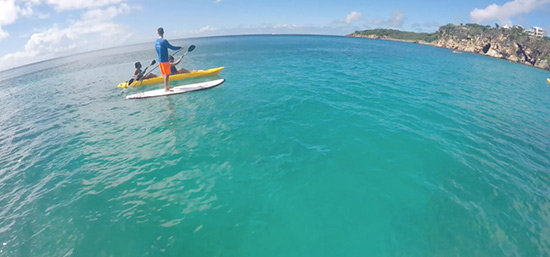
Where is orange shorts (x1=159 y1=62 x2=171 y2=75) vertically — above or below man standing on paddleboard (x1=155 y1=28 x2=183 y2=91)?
below

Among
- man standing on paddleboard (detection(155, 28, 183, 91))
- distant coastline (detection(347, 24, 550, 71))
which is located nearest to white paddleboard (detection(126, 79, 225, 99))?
man standing on paddleboard (detection(155, 28, 183, 91))

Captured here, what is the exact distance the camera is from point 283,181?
940 cm

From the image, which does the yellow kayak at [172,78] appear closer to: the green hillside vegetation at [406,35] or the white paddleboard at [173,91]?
the white paddleboard at [173,91]

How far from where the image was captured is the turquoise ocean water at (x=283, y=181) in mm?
7020

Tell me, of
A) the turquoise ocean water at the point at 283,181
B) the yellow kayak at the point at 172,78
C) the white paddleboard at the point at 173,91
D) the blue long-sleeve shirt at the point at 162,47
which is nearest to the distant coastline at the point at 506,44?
the turquoise ocean water at the point at 283,181

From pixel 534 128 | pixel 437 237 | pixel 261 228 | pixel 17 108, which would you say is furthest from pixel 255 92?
pixel 17 108

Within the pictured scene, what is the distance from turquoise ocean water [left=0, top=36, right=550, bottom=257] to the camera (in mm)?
7020

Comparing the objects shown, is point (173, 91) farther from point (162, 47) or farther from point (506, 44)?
point (506, 44)

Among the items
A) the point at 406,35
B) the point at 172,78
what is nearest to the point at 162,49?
the point at 172,78

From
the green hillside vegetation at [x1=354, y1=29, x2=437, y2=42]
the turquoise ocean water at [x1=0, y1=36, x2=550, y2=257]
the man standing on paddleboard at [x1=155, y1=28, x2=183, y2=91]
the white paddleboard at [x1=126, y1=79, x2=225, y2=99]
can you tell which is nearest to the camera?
the turquoise ocean water at [x1=0, y1=36, x2=550, y2=257]

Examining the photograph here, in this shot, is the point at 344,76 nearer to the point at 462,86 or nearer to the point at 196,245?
the point at 462,86

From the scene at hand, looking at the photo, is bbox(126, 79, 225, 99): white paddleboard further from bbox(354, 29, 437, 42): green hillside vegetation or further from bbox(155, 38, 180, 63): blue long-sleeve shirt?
bbox(354, 29, 437, 42): green hillside vegetation

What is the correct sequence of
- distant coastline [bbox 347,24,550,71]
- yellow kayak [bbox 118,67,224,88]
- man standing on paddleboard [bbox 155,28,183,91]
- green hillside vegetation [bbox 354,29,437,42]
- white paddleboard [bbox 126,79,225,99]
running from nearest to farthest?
man standing on paddleboard [bbox 155,28,183,91] → white paddleboard [bbox 126,79,225,99] → yellow kayak [bbox 118,67,224,88] → distant coastline [bbox 347,24,550,71] → green hillside vegetation [bbox 354,29,437,42]

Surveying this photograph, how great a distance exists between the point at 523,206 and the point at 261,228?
9.88 m
